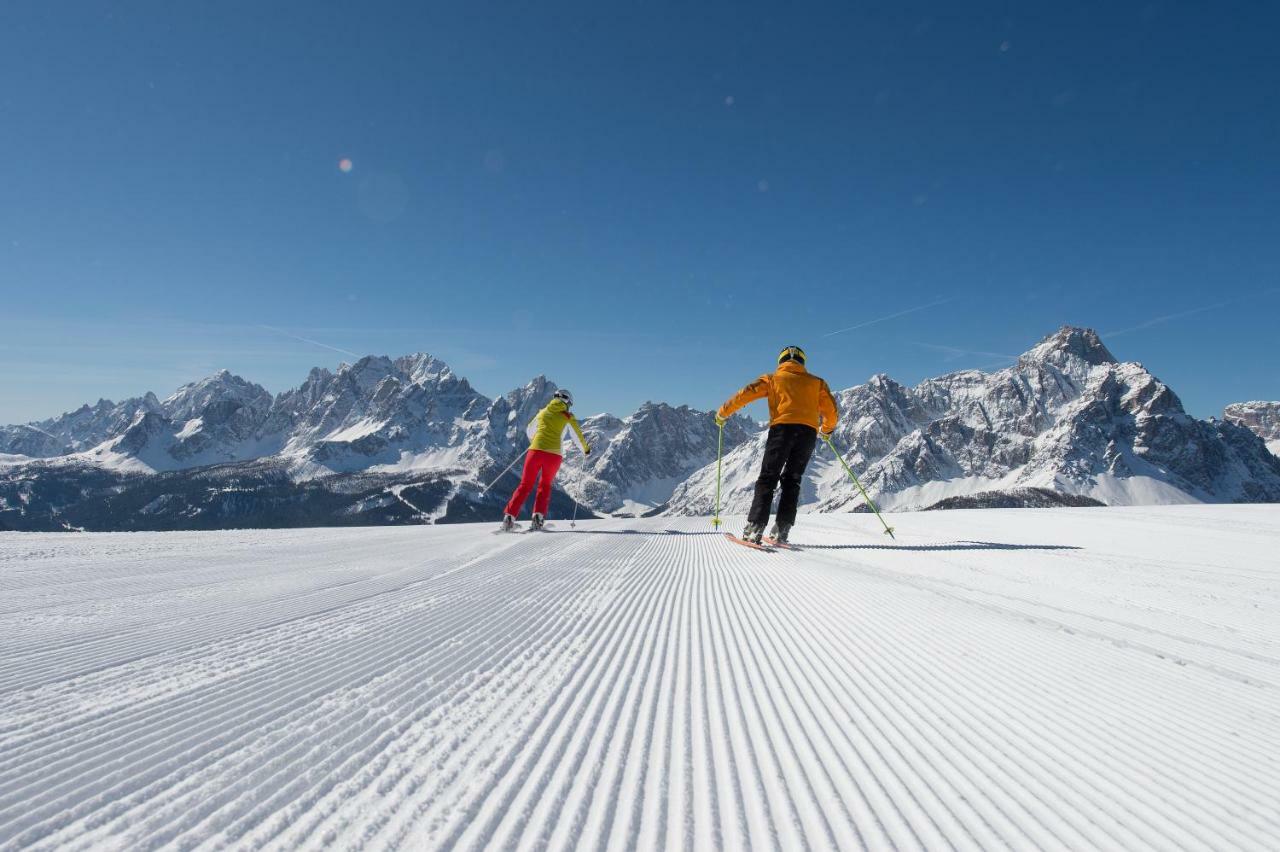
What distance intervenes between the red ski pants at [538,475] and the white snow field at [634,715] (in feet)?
22.6

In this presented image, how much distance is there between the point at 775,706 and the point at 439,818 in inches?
48.7

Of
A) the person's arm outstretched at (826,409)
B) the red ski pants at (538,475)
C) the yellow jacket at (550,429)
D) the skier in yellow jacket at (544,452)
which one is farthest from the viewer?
the yellow jacket at (550,429)

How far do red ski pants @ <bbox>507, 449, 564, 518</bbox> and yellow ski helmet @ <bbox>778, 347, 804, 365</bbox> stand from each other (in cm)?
508

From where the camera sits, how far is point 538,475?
1209 cm

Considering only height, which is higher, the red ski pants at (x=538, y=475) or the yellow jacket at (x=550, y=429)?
the yellow jacket at (x=550, y=429)

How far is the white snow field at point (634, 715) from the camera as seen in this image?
4.45 feet

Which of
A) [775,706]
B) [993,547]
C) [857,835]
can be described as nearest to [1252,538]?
[993,547]

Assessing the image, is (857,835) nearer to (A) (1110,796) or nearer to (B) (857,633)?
(A) (1110,796)

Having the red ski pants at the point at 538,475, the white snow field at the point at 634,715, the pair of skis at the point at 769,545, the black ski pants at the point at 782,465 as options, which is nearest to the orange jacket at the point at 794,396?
the black ski pants at the point at 782,465

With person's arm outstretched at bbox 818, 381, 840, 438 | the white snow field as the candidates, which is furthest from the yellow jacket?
the white snow field

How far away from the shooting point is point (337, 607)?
3410 mm

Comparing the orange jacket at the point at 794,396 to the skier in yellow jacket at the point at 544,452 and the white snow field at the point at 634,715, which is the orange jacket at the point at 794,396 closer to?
the white snow field at the point at 634,715

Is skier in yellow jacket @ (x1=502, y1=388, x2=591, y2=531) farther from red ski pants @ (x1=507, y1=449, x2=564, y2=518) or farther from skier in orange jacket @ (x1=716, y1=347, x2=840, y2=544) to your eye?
skier in orange jacket @ (x1=716, y1=347, x2=840, y2=544)

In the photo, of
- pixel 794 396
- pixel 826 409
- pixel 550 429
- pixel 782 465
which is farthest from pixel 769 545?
pixel 550 429
